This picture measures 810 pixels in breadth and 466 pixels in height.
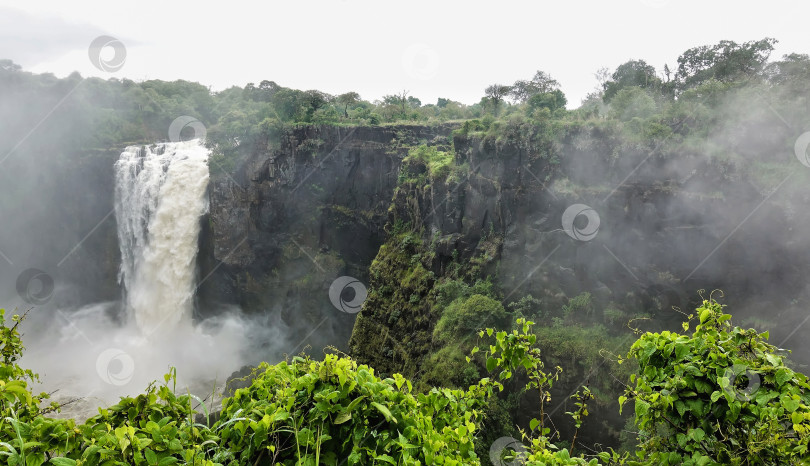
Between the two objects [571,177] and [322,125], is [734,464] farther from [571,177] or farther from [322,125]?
[322,125]

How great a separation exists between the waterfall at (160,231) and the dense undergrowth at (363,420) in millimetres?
26368

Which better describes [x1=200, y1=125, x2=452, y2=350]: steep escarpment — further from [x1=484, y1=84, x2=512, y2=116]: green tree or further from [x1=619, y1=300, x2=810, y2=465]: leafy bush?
[x1=619, y1=300, x2=810, y2=465]: leafy bush

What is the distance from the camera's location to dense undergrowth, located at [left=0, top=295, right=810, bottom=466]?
2.03m

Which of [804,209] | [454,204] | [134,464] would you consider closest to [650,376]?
[134,464]

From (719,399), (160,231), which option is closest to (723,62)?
(719,399)

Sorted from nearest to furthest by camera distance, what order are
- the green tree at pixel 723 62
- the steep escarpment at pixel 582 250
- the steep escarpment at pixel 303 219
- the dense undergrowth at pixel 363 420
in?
the dense undergrowth at pixel 363 420, the steep escarpment at pixel 582 250, the green tree at pixel 723 62, the steep escarpment at pixel 303 219

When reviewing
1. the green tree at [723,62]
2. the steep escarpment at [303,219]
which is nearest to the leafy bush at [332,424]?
the green tree at [723,62]

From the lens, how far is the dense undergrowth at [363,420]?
6.65 ft

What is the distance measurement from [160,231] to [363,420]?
2806cm

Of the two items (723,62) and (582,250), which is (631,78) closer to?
(723,62)

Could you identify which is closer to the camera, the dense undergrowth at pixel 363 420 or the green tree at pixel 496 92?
the dense undergrowth at pixel 363 420

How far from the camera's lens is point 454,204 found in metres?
19.3

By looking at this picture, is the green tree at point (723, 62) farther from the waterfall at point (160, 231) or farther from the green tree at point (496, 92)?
the waterfall at point (160, 231)

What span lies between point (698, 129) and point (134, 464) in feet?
53.7
